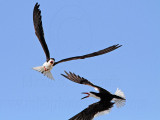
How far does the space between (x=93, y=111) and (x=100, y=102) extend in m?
0.49

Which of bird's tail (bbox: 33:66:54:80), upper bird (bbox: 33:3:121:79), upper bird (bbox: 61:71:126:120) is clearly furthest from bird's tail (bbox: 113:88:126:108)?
bird's tail (bbox: 33:66:54:80)

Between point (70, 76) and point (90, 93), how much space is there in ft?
3.35

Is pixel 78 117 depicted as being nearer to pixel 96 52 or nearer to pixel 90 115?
pixel 90 115

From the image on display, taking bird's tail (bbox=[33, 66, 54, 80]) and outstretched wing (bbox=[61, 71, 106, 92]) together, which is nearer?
outstretched wing (bbox=[61, 71, 106, 92])

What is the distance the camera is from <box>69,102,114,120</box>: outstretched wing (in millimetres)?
13156

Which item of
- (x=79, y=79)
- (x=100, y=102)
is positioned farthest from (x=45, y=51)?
(x=100, y=102)

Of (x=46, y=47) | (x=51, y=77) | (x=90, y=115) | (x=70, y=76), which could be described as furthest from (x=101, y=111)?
(x=46, y=47)

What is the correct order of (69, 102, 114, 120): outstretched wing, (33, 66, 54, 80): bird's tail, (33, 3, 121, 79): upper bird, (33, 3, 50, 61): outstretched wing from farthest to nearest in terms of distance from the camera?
(33, 3, 50, 61): outstretched wing → (33, 66, 54, 80): bird's tail → (33, 3, 121, 79): upper bird → (69, 102, 114, 120): outstretched wing

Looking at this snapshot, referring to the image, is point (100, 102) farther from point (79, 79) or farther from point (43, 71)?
point (43, 71)

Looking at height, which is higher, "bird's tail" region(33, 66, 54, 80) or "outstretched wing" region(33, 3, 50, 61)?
"outstretched wing" region(33, 3, 50, 61)

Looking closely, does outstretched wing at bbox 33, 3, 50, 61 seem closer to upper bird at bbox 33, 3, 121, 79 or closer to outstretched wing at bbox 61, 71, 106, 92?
upper bird at bbox 33, 3, 121, 79

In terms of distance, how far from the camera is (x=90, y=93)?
45.9 feet

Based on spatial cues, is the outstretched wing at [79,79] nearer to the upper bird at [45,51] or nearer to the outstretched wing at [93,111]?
the outstretched wing at [93,111]

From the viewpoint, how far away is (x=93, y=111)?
13.4 m
